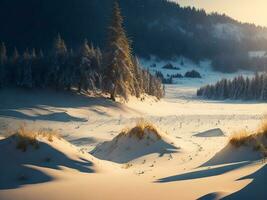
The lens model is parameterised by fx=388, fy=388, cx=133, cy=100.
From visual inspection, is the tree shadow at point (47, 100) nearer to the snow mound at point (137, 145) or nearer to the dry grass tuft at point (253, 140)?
the snow mound at point (137, 145)

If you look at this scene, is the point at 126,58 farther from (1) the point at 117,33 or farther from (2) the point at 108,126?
(2) the point at 108,126

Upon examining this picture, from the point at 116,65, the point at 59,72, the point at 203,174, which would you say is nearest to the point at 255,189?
the point at 203,174

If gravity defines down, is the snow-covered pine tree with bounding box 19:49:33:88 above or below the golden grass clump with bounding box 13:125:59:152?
above

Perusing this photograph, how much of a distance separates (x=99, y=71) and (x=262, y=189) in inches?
1646

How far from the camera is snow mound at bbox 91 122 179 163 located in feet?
54.4

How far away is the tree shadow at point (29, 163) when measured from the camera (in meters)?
9.33

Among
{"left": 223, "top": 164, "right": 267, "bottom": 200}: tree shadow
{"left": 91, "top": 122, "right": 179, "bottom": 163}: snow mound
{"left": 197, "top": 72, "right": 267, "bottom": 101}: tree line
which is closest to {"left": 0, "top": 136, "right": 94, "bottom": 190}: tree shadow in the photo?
{"left": 223, "top": 164, "right": 267, "bottom": 200}: tree shadow

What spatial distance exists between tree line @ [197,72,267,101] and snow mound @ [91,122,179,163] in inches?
3395

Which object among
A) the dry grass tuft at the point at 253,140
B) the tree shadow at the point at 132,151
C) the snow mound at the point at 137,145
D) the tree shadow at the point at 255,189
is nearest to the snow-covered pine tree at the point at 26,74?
the snow mound at the point at 137,145

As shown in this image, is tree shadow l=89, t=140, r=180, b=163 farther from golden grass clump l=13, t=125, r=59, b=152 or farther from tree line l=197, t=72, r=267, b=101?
tree line l=197, t=72, r=267, b=101

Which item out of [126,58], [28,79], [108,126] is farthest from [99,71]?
[108,126]

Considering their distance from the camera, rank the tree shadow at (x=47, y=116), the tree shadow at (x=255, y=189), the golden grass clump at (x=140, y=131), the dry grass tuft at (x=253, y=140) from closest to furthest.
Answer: the tree shadow at (x=255, y=189) < the dry grass tuft at (x=253, y=140) < the golden grass clump at (x=140, y=131) < the tree shadow at (x=47, y=116)

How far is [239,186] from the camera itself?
8.16m

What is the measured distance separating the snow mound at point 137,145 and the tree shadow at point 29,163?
5.19m
